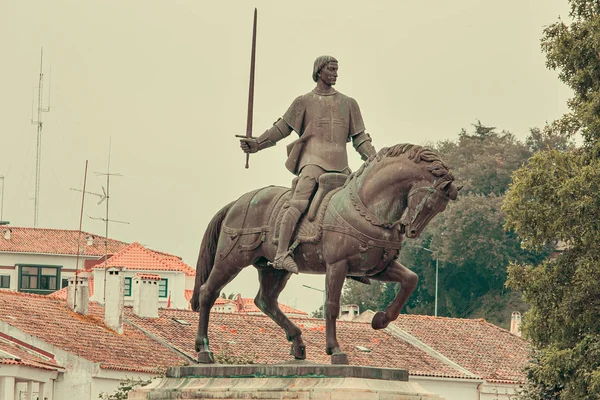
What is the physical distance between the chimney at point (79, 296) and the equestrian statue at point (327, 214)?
3128cm

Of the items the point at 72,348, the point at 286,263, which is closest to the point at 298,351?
the point at 286,263

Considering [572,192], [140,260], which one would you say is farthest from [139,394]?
[140,260]

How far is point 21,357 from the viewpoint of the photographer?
48.0m

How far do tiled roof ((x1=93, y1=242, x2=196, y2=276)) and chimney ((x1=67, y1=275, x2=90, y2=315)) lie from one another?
27923 millimetres

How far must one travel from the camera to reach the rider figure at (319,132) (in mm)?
22672

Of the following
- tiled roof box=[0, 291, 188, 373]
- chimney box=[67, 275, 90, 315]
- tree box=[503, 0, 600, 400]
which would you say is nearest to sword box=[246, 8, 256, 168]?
tree box=[503, 0, 600, 400]

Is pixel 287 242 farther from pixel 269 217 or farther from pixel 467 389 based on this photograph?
pixel 467 389

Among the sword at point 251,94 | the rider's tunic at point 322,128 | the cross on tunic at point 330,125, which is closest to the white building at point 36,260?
the sword at point 251,94

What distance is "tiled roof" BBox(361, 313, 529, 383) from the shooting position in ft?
199

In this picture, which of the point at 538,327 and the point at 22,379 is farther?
the point at 22,379

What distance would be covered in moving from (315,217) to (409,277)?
1.32 metres

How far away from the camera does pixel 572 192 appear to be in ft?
116

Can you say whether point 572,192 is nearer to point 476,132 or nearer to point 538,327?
point 538,327

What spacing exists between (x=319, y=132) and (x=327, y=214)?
4.28 feet
